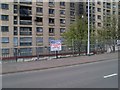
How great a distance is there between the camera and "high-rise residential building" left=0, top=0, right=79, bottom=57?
56.7 m

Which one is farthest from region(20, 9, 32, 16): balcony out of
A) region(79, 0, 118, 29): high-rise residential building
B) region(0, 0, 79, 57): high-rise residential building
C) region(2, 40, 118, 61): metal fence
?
region(2, 40, 118, 61): metal fence

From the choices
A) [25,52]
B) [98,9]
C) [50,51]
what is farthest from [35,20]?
[25,52]

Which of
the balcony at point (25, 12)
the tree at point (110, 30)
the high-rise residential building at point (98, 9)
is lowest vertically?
the tree at point (110, 30)

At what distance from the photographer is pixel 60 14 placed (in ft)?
221

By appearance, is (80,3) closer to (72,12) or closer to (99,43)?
(72,12)

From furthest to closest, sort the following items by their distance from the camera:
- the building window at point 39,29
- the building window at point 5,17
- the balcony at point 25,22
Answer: the building window at point 39,29
the balcony at point 25,22
the building window at point 5,17

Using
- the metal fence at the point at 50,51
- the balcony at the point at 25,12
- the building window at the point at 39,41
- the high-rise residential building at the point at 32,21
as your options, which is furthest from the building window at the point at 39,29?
the metal fence at the point at 50,51

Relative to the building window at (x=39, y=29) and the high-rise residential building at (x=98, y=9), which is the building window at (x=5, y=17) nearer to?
the building window at (x=39, y=29)

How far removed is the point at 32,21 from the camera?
199ft

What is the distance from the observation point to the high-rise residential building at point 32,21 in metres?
56.7

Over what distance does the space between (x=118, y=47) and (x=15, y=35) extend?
2766 cm

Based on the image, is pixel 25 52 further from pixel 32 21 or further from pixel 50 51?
pixel 32 21

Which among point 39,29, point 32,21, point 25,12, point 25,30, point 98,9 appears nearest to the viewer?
point 25,12

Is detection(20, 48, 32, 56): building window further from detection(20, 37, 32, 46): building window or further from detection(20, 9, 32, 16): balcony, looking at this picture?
detection(20, 9, 32, 16): balcony
